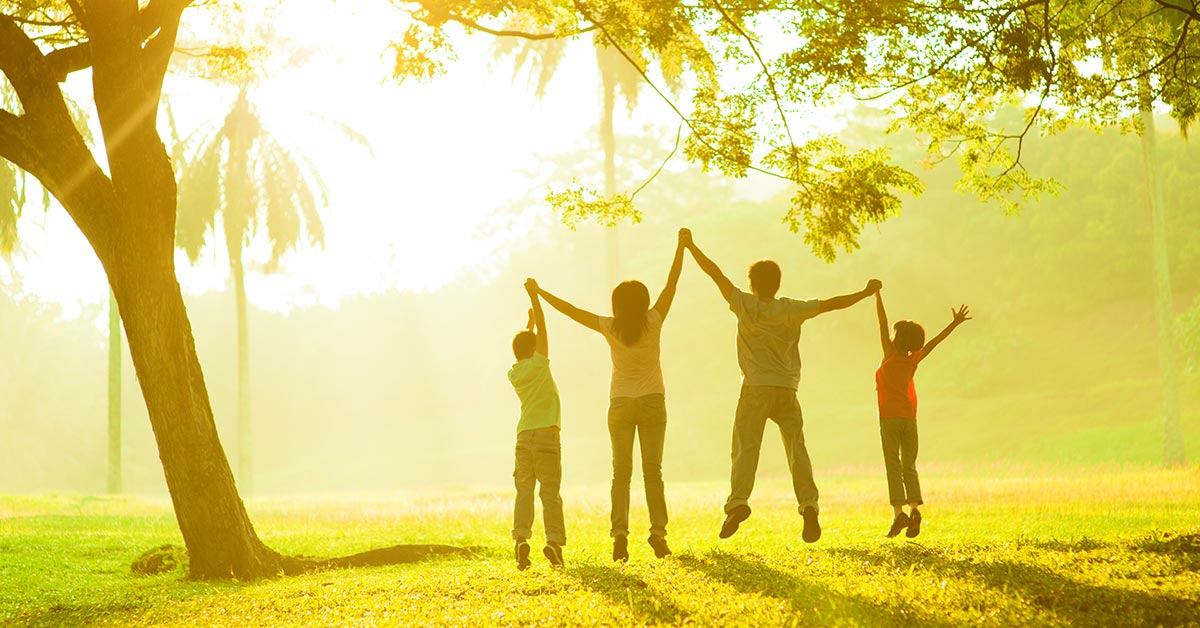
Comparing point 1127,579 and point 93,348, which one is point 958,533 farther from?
point 93,348

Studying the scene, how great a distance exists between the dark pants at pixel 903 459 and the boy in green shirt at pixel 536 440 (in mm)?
2858

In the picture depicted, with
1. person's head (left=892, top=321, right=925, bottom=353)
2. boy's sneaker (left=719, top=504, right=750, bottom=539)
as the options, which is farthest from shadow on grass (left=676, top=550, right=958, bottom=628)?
person's head (left=892, top=321, right=925, bottom=353)

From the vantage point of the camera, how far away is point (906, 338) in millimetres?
10125

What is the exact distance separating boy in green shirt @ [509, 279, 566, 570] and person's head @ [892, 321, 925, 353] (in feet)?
9.87

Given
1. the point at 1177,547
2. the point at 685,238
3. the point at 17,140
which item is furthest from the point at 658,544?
the point at 17,140

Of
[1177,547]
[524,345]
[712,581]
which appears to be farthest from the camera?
[524,345]

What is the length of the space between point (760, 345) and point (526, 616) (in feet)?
9.45

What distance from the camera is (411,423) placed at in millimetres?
73188

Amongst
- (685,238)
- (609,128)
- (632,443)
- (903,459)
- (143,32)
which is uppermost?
(609,128)

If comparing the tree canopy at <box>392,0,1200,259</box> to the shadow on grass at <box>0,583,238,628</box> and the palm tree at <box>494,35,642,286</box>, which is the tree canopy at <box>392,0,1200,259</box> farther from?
the palm tree at <box>494,35,642,286</box>

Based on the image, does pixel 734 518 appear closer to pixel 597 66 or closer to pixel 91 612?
pixel 91 612

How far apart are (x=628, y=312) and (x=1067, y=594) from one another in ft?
11.9

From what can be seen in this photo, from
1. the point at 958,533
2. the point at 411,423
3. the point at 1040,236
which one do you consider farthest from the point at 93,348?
the point at 958,533

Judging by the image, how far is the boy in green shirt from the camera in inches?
371
